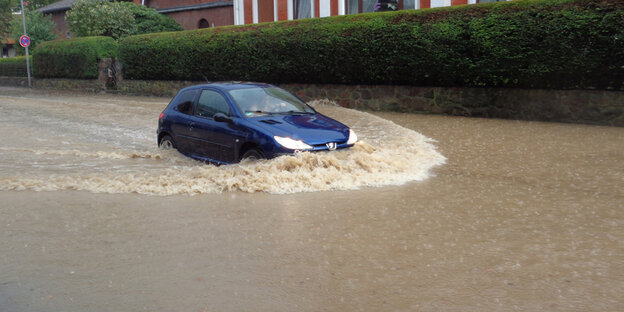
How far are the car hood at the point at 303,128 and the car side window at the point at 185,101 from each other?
178 cm

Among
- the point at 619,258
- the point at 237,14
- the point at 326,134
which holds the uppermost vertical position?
the point at 237,14

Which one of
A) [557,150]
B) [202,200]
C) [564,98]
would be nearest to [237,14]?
[564,98]

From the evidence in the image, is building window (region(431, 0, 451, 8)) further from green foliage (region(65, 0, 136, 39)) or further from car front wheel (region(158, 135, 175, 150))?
green foliage (region(65, 0, 136, 39))

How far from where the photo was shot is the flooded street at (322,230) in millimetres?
4492

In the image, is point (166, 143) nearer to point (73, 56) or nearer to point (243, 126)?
point (243, 126)

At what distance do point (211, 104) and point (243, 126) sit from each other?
3.97ft

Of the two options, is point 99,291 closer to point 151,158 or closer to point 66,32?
point 151,158

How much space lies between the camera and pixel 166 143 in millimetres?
10977

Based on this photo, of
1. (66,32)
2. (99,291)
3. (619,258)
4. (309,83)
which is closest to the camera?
(99,291)

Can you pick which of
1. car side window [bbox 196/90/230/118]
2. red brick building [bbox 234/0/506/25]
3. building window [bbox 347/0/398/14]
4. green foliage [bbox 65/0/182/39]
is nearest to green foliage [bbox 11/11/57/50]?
green foliage [bbox 65/0/182/39]

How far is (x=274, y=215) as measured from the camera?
6.86 meters

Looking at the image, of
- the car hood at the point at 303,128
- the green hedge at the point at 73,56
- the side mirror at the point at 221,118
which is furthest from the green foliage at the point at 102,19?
the car hood at the point at 303,128

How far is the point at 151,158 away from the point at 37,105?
13.9 meters

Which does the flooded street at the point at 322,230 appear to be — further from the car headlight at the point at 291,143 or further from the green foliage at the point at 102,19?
the green foliage at the point at 102,19
